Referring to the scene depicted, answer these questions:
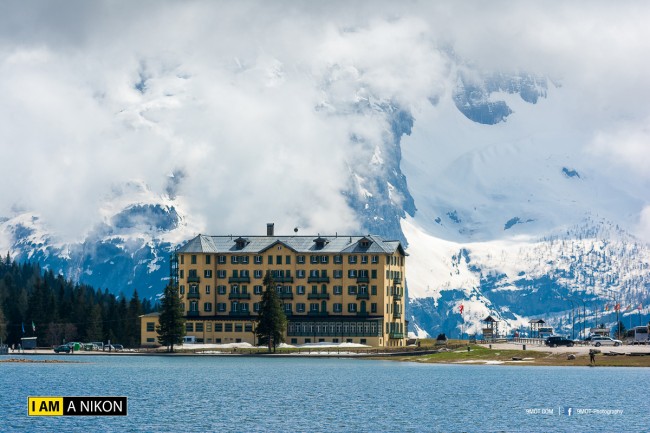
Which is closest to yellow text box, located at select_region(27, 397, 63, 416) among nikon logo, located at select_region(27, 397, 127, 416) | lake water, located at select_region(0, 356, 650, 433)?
nikon logo, located at select_region(27, 397, 127, 416)

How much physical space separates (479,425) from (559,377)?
64.2 meters

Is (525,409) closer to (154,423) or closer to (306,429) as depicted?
(306,429)

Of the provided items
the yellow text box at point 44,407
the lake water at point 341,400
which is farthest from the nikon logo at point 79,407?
the lake water at point 341,400

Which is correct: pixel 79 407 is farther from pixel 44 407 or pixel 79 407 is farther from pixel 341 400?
pixel 341 400

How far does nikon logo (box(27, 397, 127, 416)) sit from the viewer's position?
123 meters

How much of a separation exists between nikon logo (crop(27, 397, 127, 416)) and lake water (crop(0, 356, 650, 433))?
0.90 metres

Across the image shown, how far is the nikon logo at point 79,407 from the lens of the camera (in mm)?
122850

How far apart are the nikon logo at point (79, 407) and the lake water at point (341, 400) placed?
900mm

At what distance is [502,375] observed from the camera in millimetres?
193000

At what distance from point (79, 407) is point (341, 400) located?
3323cm

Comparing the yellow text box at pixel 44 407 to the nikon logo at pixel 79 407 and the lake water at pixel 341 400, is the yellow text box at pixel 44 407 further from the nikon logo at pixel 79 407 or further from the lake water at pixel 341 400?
the lake water at pixel 341 400

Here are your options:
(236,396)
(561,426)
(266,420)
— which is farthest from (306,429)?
(236,396)

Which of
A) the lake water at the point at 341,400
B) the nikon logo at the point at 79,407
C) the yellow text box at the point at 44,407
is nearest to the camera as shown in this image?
the nikon logo at the point at 79,407

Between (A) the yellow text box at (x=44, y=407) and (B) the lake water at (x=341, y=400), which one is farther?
(A) the yellow text box at (x=44, y=407)
